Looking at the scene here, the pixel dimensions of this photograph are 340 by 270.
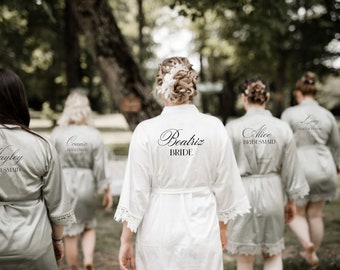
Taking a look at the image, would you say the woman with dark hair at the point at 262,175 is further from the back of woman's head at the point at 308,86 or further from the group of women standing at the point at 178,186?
the back of woman's head at the point at 308,86

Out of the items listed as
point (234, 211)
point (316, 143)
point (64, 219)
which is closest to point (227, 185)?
point (234, 211)

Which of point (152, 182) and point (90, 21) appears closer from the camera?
point (152, 182)

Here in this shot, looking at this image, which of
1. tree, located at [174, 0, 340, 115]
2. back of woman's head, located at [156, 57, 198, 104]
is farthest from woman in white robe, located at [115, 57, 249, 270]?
tree, located at [174, 0, 340, 115]

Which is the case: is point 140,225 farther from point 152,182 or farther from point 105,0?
point 105,0

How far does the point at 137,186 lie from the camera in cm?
323

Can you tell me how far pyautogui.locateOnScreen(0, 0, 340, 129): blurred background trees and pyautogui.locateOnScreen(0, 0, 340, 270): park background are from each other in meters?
0.02

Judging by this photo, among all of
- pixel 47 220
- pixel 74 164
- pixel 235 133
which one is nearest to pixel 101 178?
pixel 74 164

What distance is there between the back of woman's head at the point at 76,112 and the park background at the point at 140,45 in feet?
5.08

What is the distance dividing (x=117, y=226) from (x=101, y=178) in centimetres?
293

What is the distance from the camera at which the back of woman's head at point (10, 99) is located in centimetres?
314

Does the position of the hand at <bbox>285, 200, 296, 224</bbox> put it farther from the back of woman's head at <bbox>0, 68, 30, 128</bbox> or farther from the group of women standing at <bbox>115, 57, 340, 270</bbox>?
the back of woman's head at <bbox>0, 68, 30, 128</bbox>

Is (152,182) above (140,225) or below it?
above

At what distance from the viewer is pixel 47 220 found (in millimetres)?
3297

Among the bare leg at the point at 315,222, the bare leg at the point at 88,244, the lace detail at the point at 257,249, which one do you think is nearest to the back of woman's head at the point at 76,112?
the bare leg at the point at 88,244
